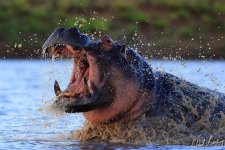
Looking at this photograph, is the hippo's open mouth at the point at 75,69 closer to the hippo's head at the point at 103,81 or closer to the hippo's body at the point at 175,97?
the hippo's head at the point at 103,81

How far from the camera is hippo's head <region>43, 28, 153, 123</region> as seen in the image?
25.8ft

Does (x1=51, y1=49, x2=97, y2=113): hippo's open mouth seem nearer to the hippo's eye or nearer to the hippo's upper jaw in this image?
the hippo's upper jaw

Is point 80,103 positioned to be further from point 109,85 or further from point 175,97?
point 175,97

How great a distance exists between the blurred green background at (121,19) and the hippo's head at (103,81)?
788 inches

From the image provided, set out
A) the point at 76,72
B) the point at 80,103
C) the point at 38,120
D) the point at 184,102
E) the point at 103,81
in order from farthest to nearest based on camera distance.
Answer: the point at 38,120, the point at 184,102, the point at 76,72, the point at 103,81, the point at 80,103

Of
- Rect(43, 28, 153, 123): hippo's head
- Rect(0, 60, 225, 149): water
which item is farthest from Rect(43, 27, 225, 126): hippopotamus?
Rect(0, 60, 225, 149): water

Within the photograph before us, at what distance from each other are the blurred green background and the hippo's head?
20027mm

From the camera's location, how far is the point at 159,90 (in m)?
8.43

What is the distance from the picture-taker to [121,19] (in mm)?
33812

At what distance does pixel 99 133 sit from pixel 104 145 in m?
0.22

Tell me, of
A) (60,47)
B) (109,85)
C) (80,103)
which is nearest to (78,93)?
(80,103)

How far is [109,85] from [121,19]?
25932 millimetres

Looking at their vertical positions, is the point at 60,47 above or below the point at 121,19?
below

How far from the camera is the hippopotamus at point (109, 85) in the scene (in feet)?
25.8
